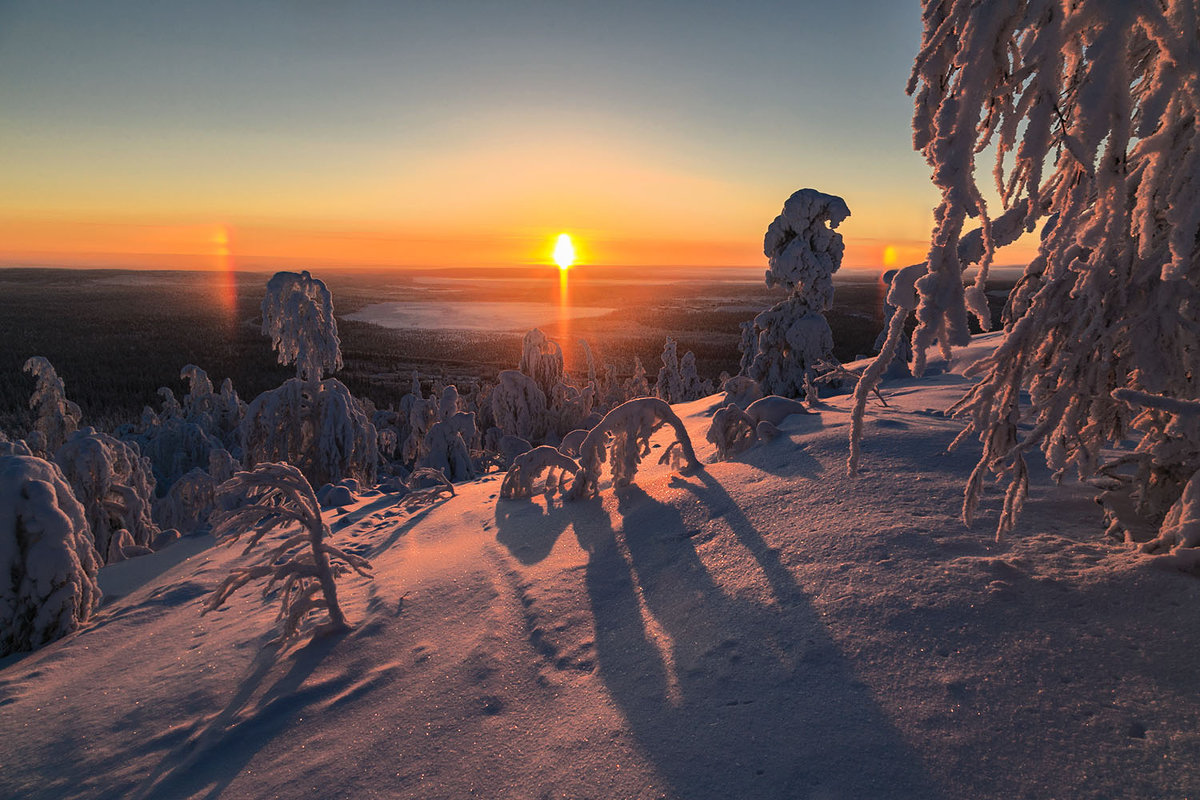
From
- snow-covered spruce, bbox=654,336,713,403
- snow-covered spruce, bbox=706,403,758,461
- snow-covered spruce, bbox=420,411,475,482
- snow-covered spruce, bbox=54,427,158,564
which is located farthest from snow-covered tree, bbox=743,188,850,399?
snow-covered spruce, bbox=654,336,713,403

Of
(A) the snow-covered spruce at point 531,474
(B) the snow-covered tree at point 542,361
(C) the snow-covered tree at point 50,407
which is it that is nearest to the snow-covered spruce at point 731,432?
(A) the snow-covered spruce at point 531,474

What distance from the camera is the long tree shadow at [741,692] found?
1965mm

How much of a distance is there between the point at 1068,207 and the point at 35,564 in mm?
7894

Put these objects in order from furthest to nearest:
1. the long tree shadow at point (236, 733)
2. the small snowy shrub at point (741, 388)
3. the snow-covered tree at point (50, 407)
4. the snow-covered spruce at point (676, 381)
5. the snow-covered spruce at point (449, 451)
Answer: the snow-covered spruce at point (676, 381)
the snow-covered tree at point (50, 407)
the snow-covered spruce at point (449, 451)
the small snowy shrub at point (741, 388)
the long tree shadow at point (236, 733)

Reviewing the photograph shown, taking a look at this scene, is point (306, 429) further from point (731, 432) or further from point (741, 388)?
point (731, 432)

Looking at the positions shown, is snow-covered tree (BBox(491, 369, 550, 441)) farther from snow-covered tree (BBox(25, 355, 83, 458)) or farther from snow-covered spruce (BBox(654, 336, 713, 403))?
snow-covered tree (BBox(25, 355, 83, 458))

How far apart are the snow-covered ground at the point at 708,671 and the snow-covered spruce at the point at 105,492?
8.17 metres

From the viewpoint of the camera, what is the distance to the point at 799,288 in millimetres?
15219

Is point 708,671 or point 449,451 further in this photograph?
point 449,451

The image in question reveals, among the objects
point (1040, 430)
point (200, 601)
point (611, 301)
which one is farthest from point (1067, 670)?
point (611, 301)

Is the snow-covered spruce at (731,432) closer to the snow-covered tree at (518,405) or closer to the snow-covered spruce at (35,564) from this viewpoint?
the snow-covered spruce at (35,564)

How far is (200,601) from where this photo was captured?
5242 millimetres

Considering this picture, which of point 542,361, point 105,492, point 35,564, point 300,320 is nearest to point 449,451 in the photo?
point 300,320

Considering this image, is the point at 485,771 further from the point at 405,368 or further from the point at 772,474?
the point at 405,368
